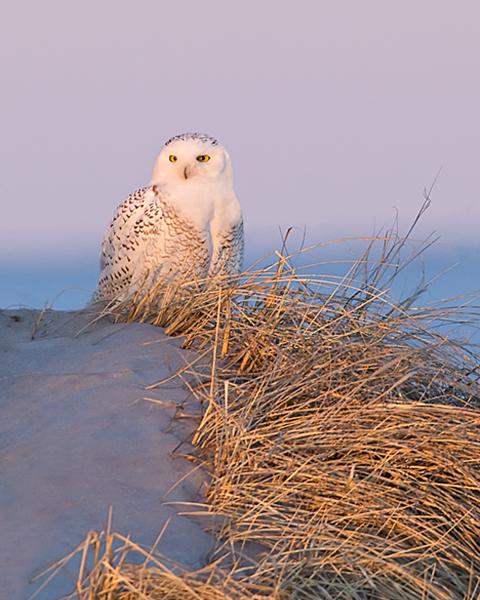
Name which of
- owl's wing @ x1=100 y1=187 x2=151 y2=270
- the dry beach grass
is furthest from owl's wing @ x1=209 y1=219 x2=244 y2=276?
the dry beach grass

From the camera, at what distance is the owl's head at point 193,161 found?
18.6 ft

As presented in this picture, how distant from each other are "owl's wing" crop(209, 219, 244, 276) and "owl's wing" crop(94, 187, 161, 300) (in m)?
0.40

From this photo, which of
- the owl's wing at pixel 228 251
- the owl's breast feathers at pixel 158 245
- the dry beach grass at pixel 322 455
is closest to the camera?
the dry beach grass at pixel 322 455

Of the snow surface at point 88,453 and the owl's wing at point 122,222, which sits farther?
the owl's wing at point 122,222

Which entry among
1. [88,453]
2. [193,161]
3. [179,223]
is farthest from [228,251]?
[88,453]

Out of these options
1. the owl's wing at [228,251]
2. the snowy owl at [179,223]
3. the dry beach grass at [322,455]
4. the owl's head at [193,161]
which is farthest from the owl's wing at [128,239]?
the dry beach grass at [322,455]

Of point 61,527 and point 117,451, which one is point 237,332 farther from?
point 61,527

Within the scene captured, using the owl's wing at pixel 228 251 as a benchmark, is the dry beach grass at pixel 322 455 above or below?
below

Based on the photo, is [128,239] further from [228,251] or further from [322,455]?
[322,455]

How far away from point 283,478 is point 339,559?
0.45 m

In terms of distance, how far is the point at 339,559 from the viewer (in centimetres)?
260

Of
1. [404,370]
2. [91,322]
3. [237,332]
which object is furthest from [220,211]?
[404,370]

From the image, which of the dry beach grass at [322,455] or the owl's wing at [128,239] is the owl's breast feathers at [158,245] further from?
the dry beach grass at [322,455]

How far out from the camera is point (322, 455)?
3041 millimetres
